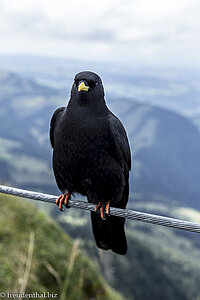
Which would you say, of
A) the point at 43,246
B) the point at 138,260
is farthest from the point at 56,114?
the point at 138,260

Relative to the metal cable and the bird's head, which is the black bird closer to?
the bird's head

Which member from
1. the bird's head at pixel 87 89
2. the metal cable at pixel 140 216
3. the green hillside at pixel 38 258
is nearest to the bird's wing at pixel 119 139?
the bird's head at pixel 87 89

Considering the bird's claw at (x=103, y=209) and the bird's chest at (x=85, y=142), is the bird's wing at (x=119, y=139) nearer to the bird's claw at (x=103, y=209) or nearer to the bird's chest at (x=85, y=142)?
the bird's chest at (x=85, y=142)

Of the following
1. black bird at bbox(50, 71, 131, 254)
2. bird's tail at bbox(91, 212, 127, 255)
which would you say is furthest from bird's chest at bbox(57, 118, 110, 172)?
bird's tail at bbox(91, 212, 127, 255)

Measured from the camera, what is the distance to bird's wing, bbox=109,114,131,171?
11.7ft

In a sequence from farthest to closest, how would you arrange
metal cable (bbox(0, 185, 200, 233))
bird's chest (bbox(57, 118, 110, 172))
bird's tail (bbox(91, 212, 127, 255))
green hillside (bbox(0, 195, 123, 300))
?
green hillside (bbox(0, 195, 123, 300)), bird's tail (bbox(91, 212, 127, 255)), bird's chest (bbox(57, 118, 110, 172)), metal cable (bbox(0, 185, 200, 233))

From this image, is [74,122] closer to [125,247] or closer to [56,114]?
[56,114]

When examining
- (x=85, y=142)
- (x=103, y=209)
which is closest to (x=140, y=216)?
(x=103, y=209)

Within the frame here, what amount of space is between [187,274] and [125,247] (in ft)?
192

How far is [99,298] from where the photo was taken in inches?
305

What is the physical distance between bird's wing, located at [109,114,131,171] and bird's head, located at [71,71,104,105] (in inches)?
11.1

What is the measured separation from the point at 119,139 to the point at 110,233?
3.66ft

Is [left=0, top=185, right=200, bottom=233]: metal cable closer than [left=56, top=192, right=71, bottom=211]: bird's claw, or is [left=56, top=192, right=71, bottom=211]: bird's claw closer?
[left=0, top=185, right=200, bottom=233]: metal cable

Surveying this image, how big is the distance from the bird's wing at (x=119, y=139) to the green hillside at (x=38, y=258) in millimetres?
2757
